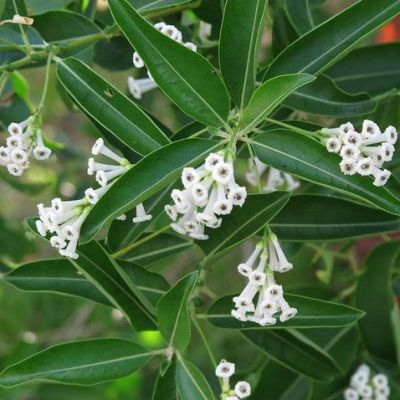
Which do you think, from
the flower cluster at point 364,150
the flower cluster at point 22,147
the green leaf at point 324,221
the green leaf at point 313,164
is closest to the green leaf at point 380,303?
the green leaf at point 324,221

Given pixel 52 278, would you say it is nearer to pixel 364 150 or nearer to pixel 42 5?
pixel 42 5

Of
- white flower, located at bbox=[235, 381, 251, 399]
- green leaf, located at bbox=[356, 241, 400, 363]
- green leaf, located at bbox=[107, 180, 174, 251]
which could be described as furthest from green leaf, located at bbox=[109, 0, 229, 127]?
green leaf, located at bbox=[356, 241, 400, 363]

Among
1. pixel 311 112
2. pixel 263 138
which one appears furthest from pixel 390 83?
pixel 263 138

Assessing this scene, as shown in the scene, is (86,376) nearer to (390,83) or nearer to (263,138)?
(263,138)

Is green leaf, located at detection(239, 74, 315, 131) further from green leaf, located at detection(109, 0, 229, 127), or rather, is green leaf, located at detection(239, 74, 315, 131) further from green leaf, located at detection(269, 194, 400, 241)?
green leaf, located at detection(269, 194, 400, 241)

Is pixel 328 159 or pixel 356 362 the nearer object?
pixel 328 159

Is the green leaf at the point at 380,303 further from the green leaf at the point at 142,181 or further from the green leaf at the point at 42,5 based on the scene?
the green leaf at the point at 42,5

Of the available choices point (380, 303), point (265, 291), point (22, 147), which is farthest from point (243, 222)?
point (380, 303)
